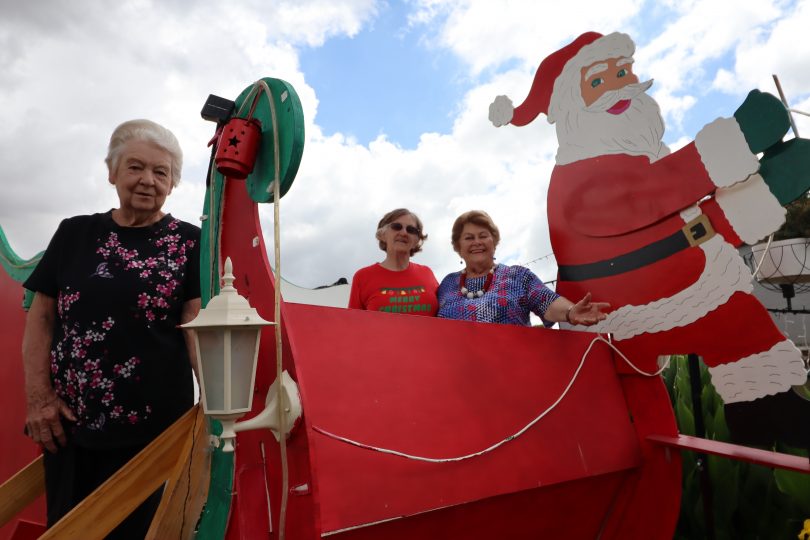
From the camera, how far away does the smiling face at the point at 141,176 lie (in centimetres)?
160

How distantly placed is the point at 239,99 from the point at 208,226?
40 centimetres

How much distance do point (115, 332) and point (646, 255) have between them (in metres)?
1.81

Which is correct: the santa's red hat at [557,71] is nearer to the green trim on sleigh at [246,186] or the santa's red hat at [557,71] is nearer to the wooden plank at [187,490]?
the green trim on sleigh at [246,186]

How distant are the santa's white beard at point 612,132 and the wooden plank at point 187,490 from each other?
1712 millimetres

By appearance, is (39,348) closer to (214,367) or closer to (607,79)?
(214,367)

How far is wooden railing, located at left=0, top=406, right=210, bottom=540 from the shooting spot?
1289mm

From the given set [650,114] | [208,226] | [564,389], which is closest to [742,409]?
[564,389]

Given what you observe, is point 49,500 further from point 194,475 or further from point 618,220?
point 618,220

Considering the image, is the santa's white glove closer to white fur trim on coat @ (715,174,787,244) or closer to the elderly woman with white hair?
white fur trim on coat @ (715,174,787,244)

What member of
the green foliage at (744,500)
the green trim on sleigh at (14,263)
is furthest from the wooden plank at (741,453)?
the green trim on sleigh at (14,263)

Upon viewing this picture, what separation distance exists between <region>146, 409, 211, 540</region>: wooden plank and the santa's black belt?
4.84 ft

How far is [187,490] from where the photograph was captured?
4.57ft

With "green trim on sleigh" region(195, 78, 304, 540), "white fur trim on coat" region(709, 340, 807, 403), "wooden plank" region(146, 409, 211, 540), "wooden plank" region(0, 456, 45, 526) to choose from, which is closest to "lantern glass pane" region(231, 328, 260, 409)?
"green trim on sleigh" region(195, 78, 304, 540)

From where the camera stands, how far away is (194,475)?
1411mm
